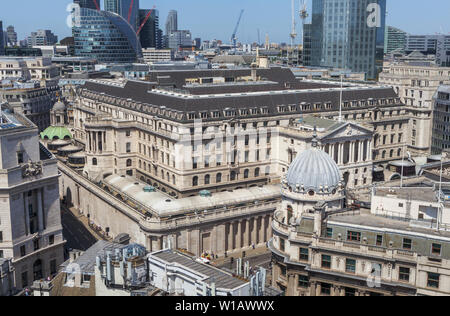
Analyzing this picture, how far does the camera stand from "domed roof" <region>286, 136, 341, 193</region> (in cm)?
7881

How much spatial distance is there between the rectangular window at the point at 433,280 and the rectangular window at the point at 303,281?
46.8ft

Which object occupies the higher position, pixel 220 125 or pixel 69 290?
pixel 220 125

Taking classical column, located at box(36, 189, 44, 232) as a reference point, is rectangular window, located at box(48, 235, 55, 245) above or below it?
below

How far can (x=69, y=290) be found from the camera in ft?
195

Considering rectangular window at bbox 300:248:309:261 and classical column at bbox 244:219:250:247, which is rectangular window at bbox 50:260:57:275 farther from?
rectangular window at bbox 300:248:309:261

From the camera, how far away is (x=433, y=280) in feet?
207

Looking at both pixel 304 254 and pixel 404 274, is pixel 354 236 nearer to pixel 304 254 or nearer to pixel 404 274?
pixel 304 254

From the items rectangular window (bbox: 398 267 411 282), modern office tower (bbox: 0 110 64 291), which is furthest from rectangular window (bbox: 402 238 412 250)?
modern office tower (bbox: 0 110 64 291)

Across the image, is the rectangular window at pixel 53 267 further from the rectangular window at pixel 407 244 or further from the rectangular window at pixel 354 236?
the rectangular window at pixel 407 244

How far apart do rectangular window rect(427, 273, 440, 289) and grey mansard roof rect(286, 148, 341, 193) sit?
19.6 metres

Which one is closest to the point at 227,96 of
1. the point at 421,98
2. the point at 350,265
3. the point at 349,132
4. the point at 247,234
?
the point at 349,132

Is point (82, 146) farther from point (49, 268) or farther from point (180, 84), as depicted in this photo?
point (49, 268)
